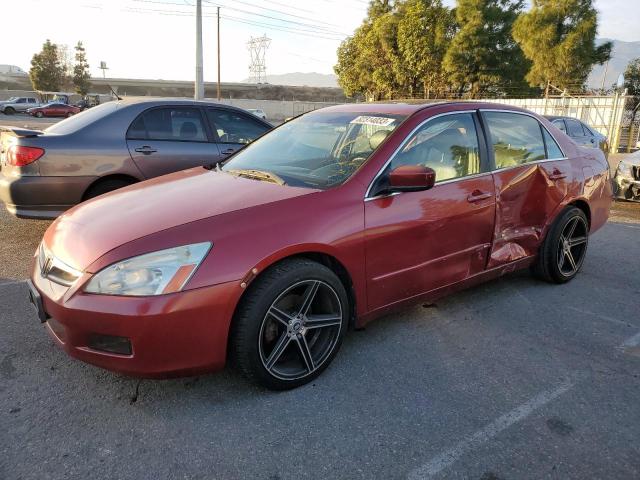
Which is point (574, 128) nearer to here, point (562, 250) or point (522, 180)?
point (562, 250)

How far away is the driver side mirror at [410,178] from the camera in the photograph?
2945 mm

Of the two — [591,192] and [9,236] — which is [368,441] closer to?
[591,192]

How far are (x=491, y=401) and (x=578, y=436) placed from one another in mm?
436

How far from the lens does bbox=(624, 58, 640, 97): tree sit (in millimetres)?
28250

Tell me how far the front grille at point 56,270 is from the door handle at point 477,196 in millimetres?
2499

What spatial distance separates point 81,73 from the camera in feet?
234

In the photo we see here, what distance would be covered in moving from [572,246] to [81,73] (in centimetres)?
7926

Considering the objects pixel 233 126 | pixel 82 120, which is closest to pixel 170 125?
pixel 233 126

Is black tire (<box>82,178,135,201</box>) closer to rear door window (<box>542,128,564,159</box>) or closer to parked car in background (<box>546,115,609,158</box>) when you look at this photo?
rear door window (<box>542,128,564,159</box>)

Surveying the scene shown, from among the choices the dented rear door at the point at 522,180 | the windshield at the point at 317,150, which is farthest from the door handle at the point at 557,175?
the windshield at the point at 317,150

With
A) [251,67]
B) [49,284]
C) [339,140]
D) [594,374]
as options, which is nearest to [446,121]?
[339,140]

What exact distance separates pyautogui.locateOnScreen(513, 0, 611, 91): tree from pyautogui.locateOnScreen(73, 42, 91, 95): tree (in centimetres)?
6262

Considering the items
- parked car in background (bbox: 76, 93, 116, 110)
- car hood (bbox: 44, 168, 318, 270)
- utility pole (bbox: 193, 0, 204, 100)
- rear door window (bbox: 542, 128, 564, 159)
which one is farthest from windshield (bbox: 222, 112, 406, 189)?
parked car in background (bbox: 76, 93, 116, 110)

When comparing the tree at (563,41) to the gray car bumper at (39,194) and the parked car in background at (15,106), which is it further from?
the parked car in background at (15,106)
